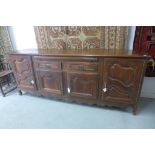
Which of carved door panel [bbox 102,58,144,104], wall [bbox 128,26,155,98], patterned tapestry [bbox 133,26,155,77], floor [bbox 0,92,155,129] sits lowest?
floor [bbox 0,92,155,129]

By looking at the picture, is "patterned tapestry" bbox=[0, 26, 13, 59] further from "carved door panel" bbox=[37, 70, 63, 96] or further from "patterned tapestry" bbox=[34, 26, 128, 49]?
"carved door panel" bbox=[37, 70, 63, 96]

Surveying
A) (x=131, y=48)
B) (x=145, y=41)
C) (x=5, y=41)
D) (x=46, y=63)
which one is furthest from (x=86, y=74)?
(x=5, y=41)

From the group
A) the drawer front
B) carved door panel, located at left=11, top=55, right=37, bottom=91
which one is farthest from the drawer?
carved door panel, located at left=11, top=55, right=37, bottom=91

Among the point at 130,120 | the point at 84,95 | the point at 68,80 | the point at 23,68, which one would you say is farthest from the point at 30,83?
the point at 130,120

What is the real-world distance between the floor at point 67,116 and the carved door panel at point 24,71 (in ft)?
0.97

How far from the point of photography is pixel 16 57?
2127 millimetres

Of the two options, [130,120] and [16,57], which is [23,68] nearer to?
[16,57]

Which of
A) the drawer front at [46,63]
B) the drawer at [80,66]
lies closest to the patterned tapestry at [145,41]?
the drawer at [80,66]

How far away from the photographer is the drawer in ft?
5.73

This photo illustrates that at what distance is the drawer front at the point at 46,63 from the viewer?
1917mm

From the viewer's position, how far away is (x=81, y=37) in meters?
2.14
